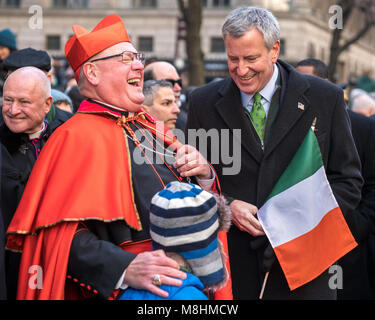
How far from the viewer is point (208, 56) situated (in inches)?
1288

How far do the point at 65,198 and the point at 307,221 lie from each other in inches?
57.7

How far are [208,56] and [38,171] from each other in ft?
99.0

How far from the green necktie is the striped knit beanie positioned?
3.67ft

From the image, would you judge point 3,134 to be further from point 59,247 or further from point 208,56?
point 208,56

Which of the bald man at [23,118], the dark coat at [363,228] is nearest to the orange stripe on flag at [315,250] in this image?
the dark coat at [363,228]

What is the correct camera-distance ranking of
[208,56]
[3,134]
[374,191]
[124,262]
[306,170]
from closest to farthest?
[124,262]
[306,170]
[3,134]
[374,191]
[208,56]

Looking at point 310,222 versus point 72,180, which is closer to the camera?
point 72,180

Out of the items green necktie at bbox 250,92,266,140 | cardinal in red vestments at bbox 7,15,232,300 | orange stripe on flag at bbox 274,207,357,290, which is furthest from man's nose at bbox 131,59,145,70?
orange stripe on flag at bbox 274,207,357,290

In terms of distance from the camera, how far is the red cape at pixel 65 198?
2949 millimetres

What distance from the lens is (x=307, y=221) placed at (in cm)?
360

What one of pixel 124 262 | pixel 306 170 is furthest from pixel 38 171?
pixel 306 170

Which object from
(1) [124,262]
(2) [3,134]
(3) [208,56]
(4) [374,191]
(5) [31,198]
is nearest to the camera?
(1) [124,262]

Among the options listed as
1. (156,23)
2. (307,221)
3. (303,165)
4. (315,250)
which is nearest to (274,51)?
(303,165)

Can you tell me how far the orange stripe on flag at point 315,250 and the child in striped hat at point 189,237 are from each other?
815mm
